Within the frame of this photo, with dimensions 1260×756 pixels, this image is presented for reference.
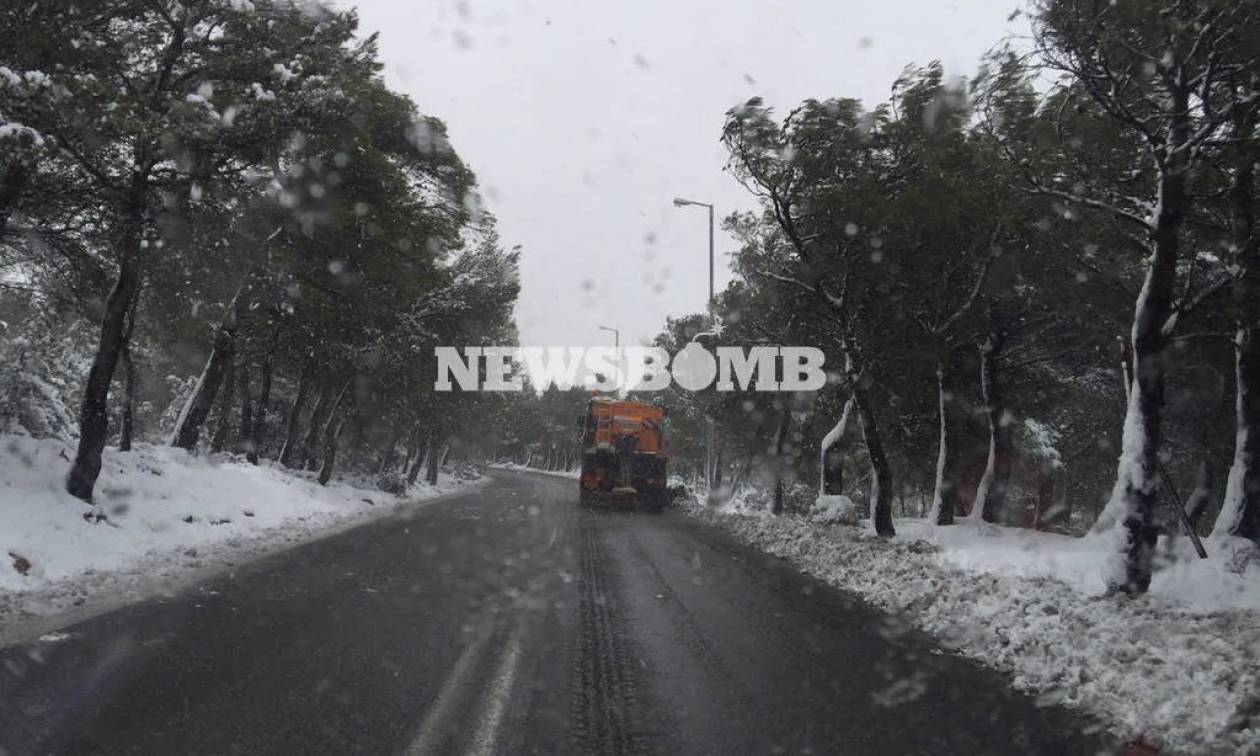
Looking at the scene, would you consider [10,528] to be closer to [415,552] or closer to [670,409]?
[415,552]

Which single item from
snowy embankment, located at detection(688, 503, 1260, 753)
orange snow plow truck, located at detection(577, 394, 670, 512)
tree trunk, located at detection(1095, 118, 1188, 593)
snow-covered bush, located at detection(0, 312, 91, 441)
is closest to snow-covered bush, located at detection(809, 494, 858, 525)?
snowy embankment, located at detection(688, 503, 1260, 753)

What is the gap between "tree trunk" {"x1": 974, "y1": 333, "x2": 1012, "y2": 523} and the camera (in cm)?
1781

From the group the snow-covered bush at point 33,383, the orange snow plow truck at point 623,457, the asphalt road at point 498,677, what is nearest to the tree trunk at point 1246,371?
the asphalt road at point 498,677

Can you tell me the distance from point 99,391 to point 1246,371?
55.7 ft

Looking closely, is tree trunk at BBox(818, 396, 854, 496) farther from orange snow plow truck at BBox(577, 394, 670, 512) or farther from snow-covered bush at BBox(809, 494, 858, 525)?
orange snow plow truck at BBox(577, 394, 670, 512)

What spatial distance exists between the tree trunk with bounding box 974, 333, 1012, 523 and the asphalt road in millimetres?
9505

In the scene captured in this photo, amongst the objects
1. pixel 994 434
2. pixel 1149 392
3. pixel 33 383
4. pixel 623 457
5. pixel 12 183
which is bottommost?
pixel 623 457

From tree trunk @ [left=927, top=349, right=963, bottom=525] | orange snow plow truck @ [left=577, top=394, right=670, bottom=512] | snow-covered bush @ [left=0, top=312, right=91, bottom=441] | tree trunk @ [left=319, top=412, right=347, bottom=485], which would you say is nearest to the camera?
snow-covered bush @ [left=0, top=312, right=91, bottom=441]

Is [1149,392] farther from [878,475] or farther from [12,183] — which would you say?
[12,183]

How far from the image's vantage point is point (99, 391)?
12.2m

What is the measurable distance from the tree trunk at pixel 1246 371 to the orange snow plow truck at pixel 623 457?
17808 millimetres

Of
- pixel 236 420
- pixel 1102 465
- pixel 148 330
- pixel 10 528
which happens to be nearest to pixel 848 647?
pixel 10 528

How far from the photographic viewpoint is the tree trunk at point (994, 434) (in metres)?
17.8

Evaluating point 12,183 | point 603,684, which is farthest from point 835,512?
point 12,183
